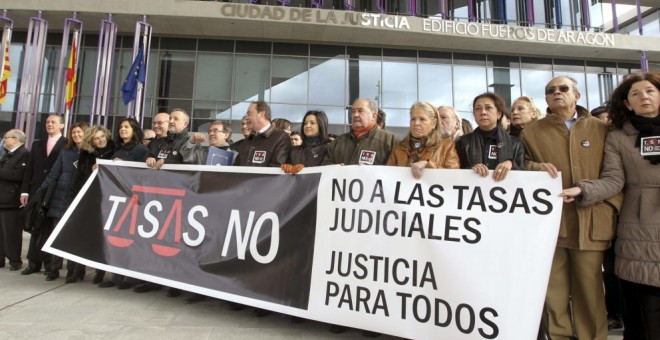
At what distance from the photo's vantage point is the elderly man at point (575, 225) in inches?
101

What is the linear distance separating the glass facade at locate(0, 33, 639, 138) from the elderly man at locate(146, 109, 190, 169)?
1041cm

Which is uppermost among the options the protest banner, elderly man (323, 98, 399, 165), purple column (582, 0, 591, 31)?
purple column (582, 0, 591, 31)

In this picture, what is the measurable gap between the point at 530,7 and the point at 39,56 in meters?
18.9

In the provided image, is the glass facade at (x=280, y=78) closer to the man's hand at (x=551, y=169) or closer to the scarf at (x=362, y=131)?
the scarf at (x=362, y=131)

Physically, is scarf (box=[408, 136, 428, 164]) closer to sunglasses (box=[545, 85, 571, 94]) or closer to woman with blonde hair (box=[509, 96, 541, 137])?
sunglasses (box=[545, 85, 571, 94])

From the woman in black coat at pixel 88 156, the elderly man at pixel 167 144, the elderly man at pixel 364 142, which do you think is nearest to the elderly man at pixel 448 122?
the elderly man at pixel 364 142

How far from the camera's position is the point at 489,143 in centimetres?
293

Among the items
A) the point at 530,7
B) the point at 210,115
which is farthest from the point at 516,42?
the point at 210,115

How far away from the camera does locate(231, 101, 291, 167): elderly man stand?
3906 mm

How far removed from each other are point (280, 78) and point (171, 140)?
11557 millimetres

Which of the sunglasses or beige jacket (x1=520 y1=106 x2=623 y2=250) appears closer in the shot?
beige jacket (x1=520 y1=106 x2=623 y2=250)

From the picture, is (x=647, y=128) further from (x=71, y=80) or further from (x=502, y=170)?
(x=71, y=80)

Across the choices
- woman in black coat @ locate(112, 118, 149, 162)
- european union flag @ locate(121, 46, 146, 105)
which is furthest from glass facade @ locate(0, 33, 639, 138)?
woman in black coat @ locate(112, 118, 149, 162)

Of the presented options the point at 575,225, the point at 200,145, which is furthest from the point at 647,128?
the point at 200,145
